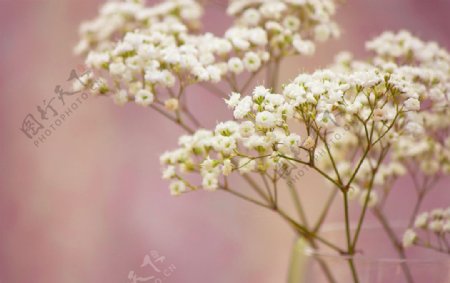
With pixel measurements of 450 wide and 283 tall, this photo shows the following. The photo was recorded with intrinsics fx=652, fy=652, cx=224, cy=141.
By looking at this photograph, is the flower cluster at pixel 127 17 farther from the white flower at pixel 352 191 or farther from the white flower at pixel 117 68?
the white flower at pixel 352 191

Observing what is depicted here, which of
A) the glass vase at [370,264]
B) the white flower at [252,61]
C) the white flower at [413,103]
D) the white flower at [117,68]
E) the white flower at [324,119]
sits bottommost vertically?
the glass vase at [370,264]

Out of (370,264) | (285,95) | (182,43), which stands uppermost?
(182,43)

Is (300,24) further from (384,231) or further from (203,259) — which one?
(203,259)

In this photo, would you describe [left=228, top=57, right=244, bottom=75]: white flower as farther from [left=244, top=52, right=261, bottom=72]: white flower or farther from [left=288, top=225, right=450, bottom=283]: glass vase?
[left=288, top=225, right=450, bottom=283]: glass vase

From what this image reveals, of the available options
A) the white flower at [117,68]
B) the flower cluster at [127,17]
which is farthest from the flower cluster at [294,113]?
the flower cluster at [127,17]

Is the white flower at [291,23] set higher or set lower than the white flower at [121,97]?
higher

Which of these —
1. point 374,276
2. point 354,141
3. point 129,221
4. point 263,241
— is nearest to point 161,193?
point 129,221

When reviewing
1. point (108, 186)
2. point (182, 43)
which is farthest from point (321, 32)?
point (108, 186)

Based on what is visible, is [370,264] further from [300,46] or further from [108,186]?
[108,186]
